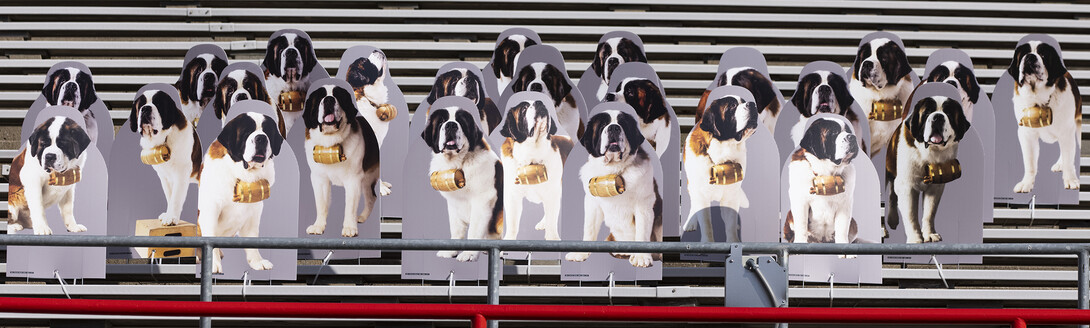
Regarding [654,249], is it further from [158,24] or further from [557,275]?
[158,24]

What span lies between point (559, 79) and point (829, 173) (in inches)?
55.8

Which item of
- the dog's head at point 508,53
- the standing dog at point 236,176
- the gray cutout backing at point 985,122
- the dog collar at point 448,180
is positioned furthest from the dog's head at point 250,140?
the gray cutout backing at point 985,122

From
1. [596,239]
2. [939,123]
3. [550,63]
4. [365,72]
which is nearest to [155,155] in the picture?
[365,72]

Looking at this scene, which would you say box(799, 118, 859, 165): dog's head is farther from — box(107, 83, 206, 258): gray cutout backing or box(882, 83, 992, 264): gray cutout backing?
box(107, 83, 206, 258): gray cutout backing

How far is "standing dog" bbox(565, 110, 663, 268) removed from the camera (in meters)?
4.32

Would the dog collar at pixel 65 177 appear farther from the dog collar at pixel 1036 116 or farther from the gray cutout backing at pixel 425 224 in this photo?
the dog collar at pixel 1036 116

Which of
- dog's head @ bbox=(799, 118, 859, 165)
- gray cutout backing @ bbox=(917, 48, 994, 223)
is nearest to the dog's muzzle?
dog's head @ bbox=(799, 118, 859, 165)

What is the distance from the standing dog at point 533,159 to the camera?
444 cm

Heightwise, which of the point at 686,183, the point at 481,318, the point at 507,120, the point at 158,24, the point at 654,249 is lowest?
the point at 481,318

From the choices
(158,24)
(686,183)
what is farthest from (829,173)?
(158,24)

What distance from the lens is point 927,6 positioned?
20.6 ft

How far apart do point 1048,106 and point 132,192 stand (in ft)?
15.3

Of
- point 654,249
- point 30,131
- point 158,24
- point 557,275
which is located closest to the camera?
point 654,249

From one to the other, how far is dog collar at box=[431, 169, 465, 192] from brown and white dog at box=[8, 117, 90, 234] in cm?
168
